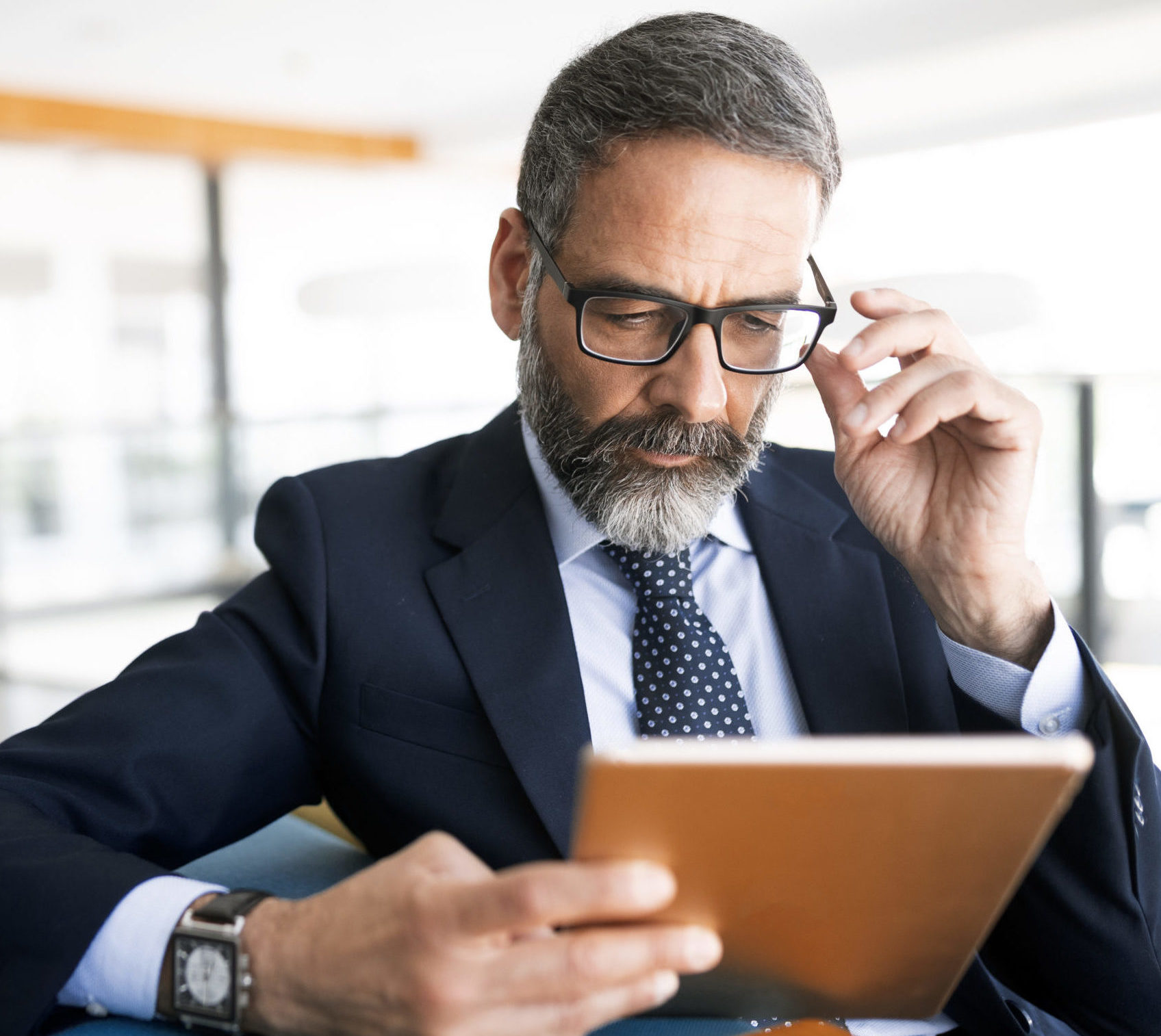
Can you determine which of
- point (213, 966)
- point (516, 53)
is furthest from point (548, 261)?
point (516, 53)

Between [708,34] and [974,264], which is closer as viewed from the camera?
[708,34]

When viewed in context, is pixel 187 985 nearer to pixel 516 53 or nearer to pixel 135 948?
pixel 135 948

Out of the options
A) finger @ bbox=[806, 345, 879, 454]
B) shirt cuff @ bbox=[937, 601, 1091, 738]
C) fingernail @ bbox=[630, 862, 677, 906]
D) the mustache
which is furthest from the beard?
fingernail @ bbox=[630, 862, 677, 906]

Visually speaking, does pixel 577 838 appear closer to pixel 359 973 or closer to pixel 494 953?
pixel 494 953

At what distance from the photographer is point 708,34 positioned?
1463mm

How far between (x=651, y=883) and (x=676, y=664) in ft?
2.20

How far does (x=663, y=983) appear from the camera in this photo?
846 mm

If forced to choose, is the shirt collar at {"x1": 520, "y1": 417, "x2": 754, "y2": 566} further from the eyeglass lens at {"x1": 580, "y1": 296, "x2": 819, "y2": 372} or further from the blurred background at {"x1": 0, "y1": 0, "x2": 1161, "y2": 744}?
the blurred background at {"x1": 0, "y1": 0, "x2": 1161, "y2": 744}

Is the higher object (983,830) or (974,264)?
(974,264)

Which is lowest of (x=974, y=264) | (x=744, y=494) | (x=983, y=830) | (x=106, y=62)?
(x=983, y=830)

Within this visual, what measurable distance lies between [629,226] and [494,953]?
88 cm

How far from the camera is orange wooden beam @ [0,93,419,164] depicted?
26.7ft

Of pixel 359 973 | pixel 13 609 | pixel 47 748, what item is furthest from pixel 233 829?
pixel 13 609

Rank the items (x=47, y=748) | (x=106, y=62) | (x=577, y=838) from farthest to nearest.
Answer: (x=106, y=62) < (x=47, y=748) < (x=577, y=838)
